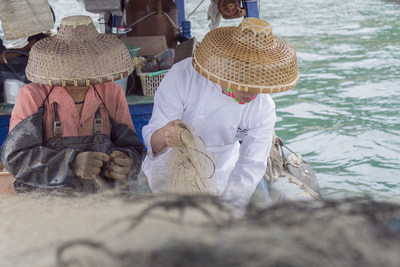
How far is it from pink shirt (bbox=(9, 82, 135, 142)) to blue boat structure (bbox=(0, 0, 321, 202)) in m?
1.02

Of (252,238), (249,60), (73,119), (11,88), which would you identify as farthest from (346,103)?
(252,238)

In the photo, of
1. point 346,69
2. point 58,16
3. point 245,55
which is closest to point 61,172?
point 245,55

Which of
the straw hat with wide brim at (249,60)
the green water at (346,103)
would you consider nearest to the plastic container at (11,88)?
the straw hat with wide brim at (249,60)

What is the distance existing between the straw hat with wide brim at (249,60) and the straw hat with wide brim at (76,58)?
482 mm

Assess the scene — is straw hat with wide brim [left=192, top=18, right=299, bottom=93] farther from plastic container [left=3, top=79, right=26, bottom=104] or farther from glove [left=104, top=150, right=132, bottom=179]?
plastic container [left=3, top=79, right=26, bottom=104]

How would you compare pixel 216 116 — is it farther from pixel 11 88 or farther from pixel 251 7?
pixel 11 88

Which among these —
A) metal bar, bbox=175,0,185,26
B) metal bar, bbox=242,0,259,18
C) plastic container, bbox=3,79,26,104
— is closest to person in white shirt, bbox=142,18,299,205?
metal bar, bbox=242,0,259,18

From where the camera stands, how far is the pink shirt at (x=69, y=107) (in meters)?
2.41

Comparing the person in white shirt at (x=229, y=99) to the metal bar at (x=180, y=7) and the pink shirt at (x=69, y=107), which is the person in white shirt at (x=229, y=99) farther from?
the metal bar at (x=180, y=7)

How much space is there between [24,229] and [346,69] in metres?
9.42

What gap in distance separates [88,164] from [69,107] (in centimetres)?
45

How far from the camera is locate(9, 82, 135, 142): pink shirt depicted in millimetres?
2406

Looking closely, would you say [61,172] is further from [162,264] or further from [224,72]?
[162,264]

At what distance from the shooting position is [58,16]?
15.5 m
